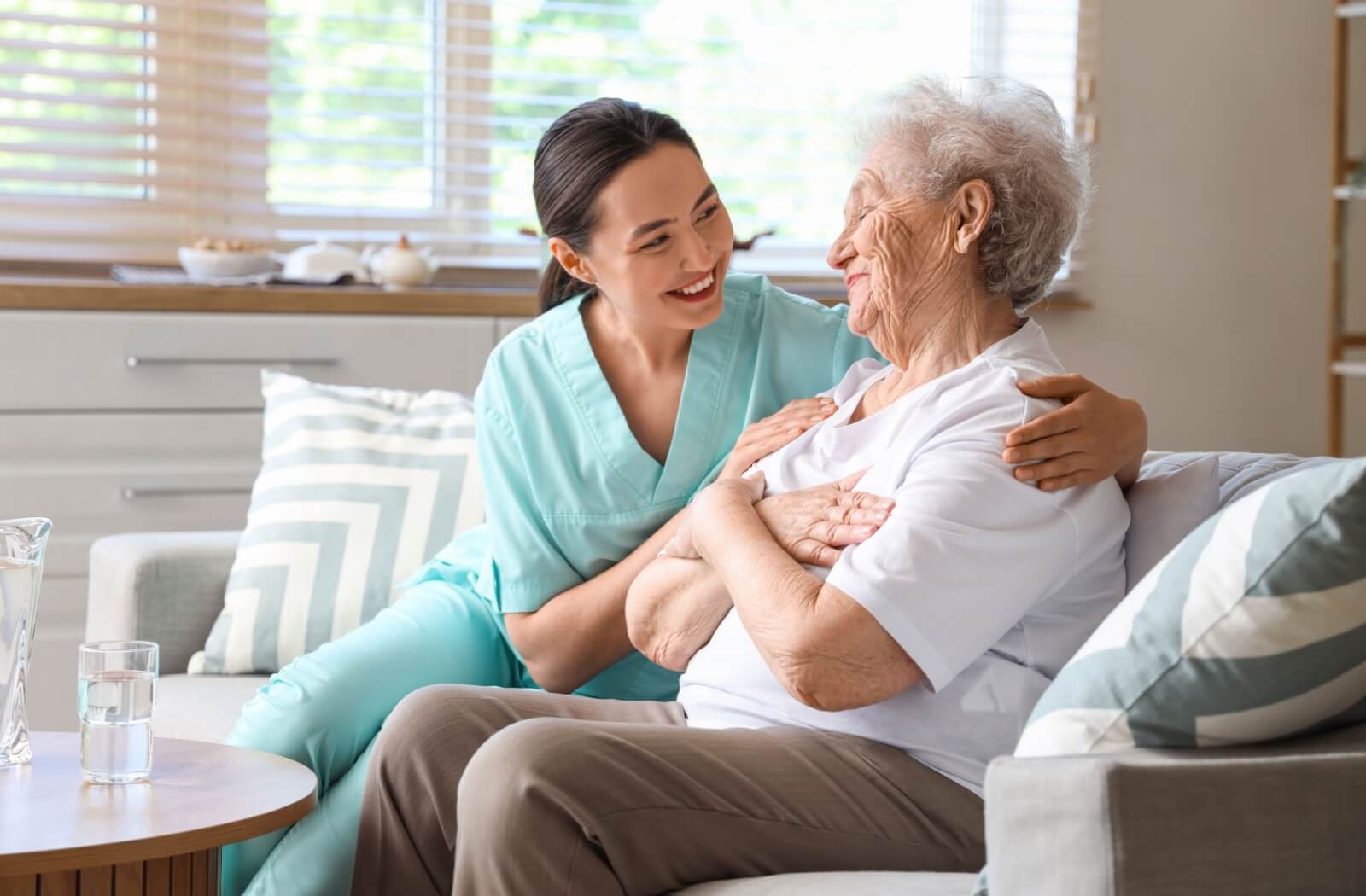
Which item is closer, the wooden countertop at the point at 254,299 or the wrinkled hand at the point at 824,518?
the wrinkled hand at the point at 824,518

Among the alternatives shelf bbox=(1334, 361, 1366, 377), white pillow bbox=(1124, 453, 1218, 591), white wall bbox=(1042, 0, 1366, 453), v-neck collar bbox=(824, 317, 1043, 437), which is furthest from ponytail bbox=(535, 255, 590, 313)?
shelf bbox=(1334, 361, 1366, 377)

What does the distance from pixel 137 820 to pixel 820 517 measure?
0.67 meters

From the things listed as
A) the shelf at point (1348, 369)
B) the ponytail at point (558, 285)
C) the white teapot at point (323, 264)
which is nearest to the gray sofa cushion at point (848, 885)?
the ponytail at point (558, 285)

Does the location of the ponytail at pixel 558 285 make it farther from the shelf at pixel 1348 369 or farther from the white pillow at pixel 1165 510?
the shelf at pixel 1348 369

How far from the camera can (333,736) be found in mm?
1817

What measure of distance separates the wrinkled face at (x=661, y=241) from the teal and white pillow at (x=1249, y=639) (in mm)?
933

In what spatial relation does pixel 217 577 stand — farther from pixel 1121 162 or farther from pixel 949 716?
pixel 1121 162

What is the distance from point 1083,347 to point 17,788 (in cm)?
305

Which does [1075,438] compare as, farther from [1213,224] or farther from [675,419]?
[1213,224]

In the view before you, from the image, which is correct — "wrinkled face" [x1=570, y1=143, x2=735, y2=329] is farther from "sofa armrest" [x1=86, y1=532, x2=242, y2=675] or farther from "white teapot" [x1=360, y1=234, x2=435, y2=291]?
"white teapot" [x1=360, y1=234, x2=435, y2=291]

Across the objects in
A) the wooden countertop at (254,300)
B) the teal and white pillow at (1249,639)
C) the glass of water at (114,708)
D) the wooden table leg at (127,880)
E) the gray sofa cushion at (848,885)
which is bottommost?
the wooden table leg at (127,880)

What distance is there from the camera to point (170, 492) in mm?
2955

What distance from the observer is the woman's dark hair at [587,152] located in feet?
6.10

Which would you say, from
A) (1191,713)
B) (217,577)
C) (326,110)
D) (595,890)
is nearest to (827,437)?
(595,890)
